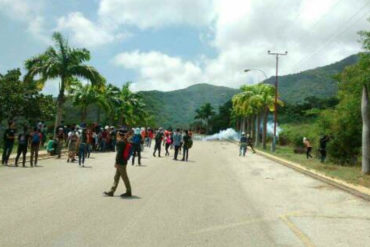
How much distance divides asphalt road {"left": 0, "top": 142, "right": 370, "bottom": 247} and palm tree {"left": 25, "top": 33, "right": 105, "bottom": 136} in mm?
18666

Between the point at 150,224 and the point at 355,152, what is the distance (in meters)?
22.6

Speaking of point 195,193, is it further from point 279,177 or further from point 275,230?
point 279,177

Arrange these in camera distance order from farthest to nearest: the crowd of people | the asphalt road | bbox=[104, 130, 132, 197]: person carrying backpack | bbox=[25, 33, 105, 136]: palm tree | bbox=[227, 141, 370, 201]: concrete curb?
bbox=[25, 33, 105, 136]: palm tree
bbox=[227, 141, 370, 201]: concrete curb
the crowd of people
bbox=[104, 130, 132, 197]: person carrying backpack
the asphalt road

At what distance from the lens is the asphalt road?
7.64m

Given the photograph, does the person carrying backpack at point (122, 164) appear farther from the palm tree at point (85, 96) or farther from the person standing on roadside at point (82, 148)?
the palm tree at point (85, 96)

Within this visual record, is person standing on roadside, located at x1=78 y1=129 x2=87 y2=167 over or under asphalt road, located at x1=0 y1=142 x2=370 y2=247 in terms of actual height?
over

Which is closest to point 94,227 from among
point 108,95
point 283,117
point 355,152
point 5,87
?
point 355,152

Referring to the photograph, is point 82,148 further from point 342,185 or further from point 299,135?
point 299,135

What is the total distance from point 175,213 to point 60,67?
87.6 feet

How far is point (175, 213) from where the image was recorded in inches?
393

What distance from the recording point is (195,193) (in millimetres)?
13328

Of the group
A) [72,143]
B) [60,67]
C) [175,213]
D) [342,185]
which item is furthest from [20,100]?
[175,213]

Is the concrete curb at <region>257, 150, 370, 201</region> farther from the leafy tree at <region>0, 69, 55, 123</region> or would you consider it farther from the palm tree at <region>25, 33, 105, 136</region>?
the leafy tree at <region>0, 69, 55, 123</region>

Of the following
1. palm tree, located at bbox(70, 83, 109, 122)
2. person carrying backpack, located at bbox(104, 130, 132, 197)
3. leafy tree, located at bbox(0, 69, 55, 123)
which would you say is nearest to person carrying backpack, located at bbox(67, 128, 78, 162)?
person carrying backpack, located at bbox(104, 130, 132, 197)
